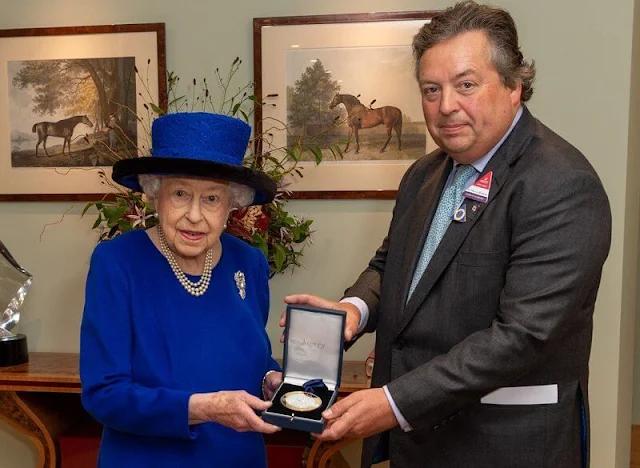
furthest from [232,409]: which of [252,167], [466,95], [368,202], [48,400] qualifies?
[48,400]

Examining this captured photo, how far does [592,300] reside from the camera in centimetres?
159

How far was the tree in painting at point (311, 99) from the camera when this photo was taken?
3.07m

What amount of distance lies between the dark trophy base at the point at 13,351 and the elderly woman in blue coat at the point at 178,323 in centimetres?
158

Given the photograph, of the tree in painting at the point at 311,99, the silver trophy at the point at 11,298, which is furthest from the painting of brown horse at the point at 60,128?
the tree in painting at the point at 311,99

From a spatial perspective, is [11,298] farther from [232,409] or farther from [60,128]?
[232,409]

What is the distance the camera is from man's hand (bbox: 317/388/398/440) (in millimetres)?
1407

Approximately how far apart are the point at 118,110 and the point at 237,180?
185 centimetres

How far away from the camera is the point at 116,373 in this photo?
1492 mm

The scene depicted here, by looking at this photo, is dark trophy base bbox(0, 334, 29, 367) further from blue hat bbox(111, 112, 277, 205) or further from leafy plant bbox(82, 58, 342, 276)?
blue hat bbox(111, 112, 277, 205)

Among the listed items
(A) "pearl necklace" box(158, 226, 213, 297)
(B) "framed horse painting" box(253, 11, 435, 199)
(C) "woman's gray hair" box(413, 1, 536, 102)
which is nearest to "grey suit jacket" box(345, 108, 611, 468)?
(C) "woman's gray hair" box(413, 1, 536, 102)

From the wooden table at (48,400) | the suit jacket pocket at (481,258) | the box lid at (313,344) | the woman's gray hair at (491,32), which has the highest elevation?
the woman's gray hair at (491,32)

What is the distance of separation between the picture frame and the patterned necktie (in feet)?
6.02

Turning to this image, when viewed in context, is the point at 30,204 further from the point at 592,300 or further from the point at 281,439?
the point at 592,300

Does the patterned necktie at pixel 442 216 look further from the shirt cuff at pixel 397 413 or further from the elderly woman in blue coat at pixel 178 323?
the elderly woman in blue coat at pixel 178 323
